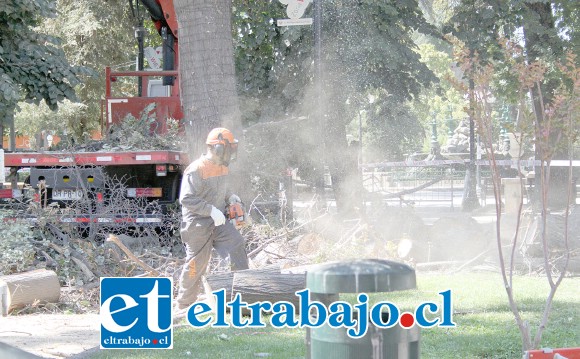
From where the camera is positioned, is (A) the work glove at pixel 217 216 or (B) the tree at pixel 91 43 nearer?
(A) the work glove at pixel 217 216

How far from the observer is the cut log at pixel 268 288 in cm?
738

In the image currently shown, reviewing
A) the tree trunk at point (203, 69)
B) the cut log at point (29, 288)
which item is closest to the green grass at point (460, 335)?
the cut log at point (29, 288)

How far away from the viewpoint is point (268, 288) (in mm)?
7402

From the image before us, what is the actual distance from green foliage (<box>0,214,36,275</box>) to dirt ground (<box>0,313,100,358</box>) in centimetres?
91

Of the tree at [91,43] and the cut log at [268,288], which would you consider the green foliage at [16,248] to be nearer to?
the cut log at [268,288]

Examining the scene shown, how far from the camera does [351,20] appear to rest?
49.1 ft

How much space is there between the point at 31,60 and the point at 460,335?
9.79 metres

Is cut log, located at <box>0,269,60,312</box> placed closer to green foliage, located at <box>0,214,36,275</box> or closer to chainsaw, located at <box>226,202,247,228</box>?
green foliage, located at <box>0,214,36,275</box>

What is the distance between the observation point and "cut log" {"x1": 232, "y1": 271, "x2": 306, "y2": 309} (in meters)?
7.38

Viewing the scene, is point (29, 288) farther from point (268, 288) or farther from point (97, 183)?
point (97, 183)

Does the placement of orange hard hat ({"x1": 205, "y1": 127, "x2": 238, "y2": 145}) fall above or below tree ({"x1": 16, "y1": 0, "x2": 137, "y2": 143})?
below

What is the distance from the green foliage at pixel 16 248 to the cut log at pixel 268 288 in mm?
3093

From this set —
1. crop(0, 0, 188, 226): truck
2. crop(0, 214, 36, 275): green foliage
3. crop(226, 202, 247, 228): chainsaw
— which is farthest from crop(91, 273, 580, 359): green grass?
crop(0, 0, 188, 226): truck

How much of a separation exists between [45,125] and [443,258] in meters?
21.2
